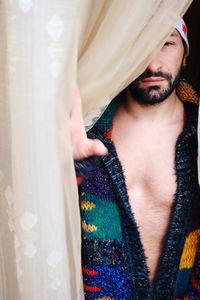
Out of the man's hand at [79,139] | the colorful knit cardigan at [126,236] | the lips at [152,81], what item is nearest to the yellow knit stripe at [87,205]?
the colorful knit cardigan at [126,236]

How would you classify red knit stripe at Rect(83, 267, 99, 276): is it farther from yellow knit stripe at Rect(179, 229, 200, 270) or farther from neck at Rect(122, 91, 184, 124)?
neck at Rect(122, 91, 184, 124)

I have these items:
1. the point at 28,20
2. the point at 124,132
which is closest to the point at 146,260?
the point at 124,132

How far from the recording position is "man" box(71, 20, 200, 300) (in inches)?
42.4

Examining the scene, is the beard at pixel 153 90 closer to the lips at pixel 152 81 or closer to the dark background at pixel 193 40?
the lips at pixel 152 81

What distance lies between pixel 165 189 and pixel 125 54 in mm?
405

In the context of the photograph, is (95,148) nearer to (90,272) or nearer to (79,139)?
(79,139)

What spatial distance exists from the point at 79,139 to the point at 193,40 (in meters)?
0.61

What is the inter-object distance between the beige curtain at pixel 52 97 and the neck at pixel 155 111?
24 cm

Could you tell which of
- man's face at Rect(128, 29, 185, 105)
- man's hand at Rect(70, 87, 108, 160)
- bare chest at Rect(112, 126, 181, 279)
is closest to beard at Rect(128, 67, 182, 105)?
man's face at Rect(128, 29, 185, 105)

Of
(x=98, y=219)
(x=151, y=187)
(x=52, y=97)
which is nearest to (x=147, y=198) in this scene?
(x=151, y=187)

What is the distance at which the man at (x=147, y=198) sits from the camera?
3.54ft

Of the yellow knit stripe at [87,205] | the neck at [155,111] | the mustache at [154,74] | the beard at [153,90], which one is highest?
the mustache at [154,74]

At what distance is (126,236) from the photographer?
1101 mm

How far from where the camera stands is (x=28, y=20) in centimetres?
79
